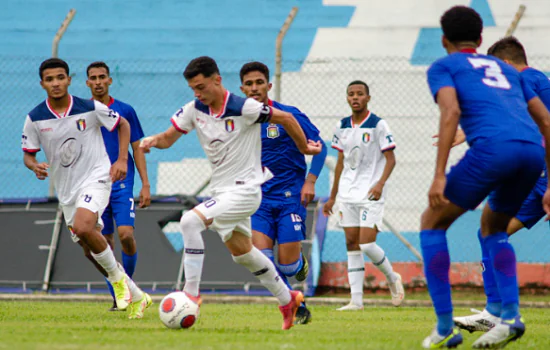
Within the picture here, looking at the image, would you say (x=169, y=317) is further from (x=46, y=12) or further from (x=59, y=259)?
(x=46, y=12)

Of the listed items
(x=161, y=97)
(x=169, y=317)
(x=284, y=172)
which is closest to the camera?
(x=169, y=317)

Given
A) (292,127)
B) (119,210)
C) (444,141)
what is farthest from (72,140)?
(444,141)

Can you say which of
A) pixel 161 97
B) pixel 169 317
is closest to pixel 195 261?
pixel 169 317

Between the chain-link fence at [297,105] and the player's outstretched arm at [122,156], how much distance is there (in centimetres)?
399

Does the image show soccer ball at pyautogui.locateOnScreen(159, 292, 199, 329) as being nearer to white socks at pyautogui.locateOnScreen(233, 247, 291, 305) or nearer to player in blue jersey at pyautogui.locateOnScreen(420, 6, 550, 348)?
white socks at pyautogui.locateOnScreen(233, 247, 291, 305)

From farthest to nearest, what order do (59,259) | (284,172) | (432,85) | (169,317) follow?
(59,259), (284,172), (169,317), (432,85)

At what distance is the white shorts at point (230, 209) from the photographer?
6609 mm

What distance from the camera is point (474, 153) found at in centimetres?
538

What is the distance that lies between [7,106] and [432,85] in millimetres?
10227

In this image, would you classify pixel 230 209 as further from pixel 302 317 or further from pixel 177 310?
pixel 302 317

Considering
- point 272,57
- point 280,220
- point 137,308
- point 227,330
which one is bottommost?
point 137,308

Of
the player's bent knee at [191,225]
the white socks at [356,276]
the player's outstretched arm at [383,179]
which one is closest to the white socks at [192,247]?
the player's bent knee at [191,225]

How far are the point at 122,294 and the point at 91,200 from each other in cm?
88

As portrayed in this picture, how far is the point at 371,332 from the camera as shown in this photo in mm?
6898
